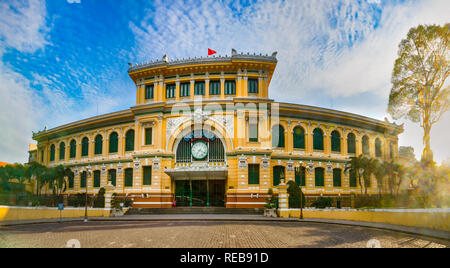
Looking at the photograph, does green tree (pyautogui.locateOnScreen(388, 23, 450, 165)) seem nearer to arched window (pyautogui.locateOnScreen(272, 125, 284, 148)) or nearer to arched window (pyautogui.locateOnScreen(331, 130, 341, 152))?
arched window (pyautogui.locateOnScreen(272, 125, 284, 148))

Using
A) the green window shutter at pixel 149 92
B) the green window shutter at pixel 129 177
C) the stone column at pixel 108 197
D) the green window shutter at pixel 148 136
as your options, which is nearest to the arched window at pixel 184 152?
the green window shutter at pixel 148 136

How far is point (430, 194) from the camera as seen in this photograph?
13.0m

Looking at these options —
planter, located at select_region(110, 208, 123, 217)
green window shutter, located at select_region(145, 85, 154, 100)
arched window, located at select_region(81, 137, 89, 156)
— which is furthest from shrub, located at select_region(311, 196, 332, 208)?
arched window, located at select_region(81, 137, 89, 156)

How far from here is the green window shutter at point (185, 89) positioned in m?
29.8

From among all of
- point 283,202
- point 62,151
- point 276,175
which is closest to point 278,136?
point 276,175

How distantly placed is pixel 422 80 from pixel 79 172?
36.2 meters

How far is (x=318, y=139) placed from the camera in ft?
104

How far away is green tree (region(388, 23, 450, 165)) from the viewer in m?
12.0

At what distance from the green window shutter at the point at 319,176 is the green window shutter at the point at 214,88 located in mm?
13873

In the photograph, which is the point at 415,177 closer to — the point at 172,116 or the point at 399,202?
the point at 399,202

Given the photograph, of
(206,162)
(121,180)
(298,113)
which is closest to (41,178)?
Answer: (121,180)

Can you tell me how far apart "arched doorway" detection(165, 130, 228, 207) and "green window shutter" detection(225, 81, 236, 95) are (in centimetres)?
471

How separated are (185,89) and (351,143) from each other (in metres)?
20.2

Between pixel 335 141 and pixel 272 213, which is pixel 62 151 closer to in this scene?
pixel 272 213
